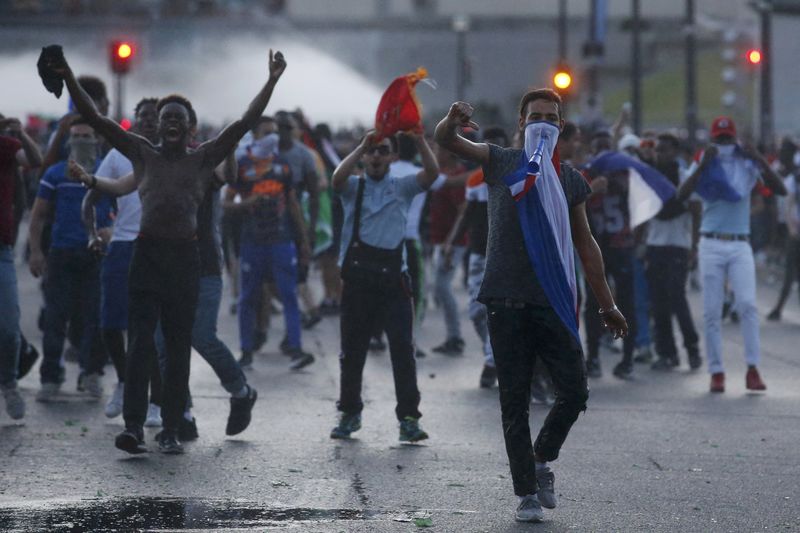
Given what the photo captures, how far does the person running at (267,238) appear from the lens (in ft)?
42.0

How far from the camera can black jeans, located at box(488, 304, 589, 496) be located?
7.13 meters

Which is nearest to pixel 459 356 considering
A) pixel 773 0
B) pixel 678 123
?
pixel 773 0

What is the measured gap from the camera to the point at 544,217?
711cm

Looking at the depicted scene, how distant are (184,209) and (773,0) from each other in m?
21.1

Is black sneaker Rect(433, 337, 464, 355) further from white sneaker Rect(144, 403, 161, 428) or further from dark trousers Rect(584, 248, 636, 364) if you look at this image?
white sneaker Rect(144, 403, 161, 428)

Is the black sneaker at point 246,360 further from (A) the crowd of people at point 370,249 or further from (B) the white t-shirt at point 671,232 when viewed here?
(B) the white t-shirt at point 671,232

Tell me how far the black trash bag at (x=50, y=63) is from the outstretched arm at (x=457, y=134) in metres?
2.20

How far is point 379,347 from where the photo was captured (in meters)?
14.3

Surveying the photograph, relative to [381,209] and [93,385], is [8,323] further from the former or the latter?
[381,209]

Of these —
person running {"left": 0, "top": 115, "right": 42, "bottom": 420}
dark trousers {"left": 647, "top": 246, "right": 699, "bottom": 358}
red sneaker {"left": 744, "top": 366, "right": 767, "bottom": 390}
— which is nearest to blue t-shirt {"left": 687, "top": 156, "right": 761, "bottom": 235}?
red sneaker {"left": 744, "top": 366, "right": 767, "bottom": 390}

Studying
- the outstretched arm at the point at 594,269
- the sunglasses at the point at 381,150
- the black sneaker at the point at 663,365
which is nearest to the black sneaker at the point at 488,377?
the black sneaker at the point at 663,365

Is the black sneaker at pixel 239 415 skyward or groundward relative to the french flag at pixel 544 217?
groundward

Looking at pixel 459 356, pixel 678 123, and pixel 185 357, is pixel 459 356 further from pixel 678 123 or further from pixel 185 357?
pixel 678 123

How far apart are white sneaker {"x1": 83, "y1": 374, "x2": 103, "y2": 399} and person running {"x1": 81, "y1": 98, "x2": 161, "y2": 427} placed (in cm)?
64
